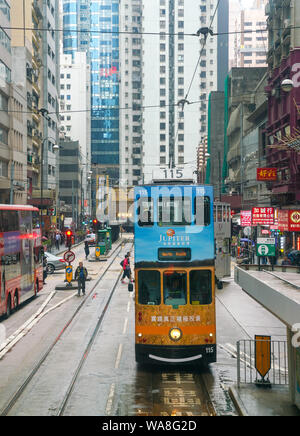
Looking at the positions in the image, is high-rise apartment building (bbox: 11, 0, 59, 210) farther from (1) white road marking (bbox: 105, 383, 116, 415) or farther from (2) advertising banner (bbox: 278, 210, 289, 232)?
(1) white road marking (bbox: 105, 383, 116, 415)

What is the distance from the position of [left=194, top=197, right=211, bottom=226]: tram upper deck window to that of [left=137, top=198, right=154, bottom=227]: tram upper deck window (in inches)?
45.8

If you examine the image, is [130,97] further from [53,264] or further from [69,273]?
[69,273]

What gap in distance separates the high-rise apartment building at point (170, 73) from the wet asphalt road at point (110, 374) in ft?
367

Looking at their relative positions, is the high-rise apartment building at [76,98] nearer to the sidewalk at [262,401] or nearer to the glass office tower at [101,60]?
the glass office tower at [101,60]

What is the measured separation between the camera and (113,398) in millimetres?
13172

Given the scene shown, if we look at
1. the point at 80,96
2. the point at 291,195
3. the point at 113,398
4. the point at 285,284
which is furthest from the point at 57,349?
the point at 80,96

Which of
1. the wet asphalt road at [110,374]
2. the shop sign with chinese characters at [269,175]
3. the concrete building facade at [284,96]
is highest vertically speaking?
the concrete building facade at [284,96]

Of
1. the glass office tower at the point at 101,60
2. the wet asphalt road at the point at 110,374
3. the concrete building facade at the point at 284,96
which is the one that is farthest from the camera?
the glass office tower at the point at 101,60

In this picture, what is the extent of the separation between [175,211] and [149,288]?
2.15m

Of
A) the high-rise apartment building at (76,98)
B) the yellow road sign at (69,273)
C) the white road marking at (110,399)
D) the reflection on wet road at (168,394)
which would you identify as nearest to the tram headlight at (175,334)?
the reflection on wet road at (168,394)

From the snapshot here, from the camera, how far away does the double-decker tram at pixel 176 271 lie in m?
15.2

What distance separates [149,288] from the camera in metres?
15.5

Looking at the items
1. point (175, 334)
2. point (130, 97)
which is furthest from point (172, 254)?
point (130, 97)

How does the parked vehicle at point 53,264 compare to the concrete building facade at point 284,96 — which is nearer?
the concrete building facade at point 284,96
